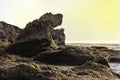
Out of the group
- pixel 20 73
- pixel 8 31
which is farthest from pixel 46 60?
pixel 8 31

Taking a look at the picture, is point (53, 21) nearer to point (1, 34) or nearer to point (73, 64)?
point (1, 34)

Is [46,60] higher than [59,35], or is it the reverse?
[59,35]

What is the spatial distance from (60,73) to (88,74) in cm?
370

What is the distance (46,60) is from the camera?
137ft

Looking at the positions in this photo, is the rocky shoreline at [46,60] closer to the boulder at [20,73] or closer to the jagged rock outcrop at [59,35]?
the boulder at [20,73]

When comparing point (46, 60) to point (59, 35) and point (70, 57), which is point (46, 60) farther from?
point (59, 35)

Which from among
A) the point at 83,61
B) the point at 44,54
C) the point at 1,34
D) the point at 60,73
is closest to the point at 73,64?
the point at 83,61

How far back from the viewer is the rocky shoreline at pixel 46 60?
28.5 meters

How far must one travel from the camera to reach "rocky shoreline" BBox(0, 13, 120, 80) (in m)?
28.5

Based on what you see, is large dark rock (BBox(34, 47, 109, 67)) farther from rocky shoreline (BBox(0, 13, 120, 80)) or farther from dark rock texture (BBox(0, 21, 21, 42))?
dark rock texture (BBox(0, 21, 21, 42))

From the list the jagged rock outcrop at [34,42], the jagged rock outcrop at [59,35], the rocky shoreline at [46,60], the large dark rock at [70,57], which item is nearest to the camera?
the rocky shoreline at [46,60]

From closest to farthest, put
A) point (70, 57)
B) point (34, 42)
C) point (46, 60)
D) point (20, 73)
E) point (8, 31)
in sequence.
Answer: point (20, 73) → point (70, 57) → point (46, 60) → point (34, 42) → point (8, 31)

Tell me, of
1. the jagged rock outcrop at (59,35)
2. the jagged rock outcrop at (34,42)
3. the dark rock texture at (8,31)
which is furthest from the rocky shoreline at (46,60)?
the jagged rock outcrop at (59,35)

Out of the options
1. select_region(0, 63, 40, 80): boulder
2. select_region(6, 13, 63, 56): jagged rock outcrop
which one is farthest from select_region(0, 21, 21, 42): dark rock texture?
select_region(0, 63, 40, 80): boulder
